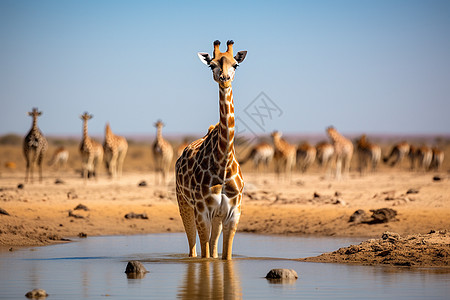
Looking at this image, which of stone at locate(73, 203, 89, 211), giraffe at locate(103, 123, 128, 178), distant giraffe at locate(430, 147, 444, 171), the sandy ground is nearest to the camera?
the sandy ground

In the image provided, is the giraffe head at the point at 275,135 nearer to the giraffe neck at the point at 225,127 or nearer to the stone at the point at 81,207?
the stone at the point at 81,207

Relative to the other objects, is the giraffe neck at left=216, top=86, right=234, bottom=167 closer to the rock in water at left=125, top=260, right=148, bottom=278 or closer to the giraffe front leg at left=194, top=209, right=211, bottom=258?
the giraffe front leg at left=194, top=209, right=211, bottom=258

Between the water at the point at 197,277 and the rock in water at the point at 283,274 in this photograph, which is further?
the rock in water at the point at 283,274

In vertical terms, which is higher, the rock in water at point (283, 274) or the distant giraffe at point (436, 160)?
the distant giraffe at point (436, 160)

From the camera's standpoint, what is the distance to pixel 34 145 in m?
26.2

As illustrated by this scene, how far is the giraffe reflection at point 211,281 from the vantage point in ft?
25.8

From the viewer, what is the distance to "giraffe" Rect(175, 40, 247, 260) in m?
9.67

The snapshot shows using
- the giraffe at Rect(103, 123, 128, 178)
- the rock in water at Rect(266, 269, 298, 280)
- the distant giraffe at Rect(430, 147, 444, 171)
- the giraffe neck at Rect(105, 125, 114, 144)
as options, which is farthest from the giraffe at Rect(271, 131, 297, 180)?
the rock in water at Rect(266, 269, 298, 280)

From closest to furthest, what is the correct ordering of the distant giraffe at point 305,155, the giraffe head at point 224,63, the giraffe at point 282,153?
the giraffe head at point 224,63
the giraffe at point 282,153
the distant giraffe at point 305,155

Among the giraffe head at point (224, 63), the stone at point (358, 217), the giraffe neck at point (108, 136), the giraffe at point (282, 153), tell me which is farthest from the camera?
the giraffe at point (282, 153)

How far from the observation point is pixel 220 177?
972cm

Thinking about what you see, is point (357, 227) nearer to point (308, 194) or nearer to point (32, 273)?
point (308, 194)

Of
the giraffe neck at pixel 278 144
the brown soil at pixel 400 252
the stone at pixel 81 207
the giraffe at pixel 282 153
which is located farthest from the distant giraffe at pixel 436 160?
the brown soil at pixel 400 252

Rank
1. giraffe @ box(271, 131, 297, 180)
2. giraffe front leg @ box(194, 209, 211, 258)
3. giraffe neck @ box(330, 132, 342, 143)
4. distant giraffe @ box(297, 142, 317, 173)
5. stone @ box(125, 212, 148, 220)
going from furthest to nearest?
distant giraffe @ box(297, 142, 317, 173), giraffe neck @ box(330, 132, 342, 143), giraffe @ box(271, 131, 297, 180), stone @ box(125, 212, 148, 220), giraffe front leg @ box(194, 209, 211, 258)
